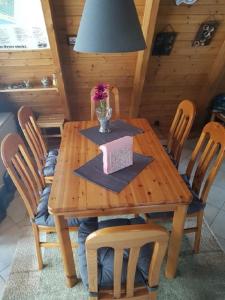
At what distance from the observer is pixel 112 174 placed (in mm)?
1286

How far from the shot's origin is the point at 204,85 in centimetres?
266

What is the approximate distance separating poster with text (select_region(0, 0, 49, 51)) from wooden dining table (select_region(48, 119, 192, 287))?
4.00 feet

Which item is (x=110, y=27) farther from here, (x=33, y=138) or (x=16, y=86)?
(x=16, y=86)

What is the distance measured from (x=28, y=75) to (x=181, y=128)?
1682 millimetres

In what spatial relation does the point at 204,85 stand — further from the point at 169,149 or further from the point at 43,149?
the point at 43,149

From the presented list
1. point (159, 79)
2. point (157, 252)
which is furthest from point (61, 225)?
point (159, 79)

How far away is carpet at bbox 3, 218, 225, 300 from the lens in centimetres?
140

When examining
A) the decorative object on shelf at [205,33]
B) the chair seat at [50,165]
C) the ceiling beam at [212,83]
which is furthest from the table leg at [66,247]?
the ceiling beam at [212,83]

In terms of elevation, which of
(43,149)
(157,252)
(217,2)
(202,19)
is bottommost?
(43,149)

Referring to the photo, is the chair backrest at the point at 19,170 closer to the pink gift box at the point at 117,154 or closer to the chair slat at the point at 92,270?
the pink gift box at the point at 117,154

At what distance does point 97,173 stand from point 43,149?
2.84ft

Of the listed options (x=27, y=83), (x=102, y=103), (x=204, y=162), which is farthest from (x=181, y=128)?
(x=27, y=83)

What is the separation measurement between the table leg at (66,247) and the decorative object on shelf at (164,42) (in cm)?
182

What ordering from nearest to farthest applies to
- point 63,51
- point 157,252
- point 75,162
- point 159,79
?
1. point 157,252
2. point 75,162
3. point 63,51
4. point 159,79
